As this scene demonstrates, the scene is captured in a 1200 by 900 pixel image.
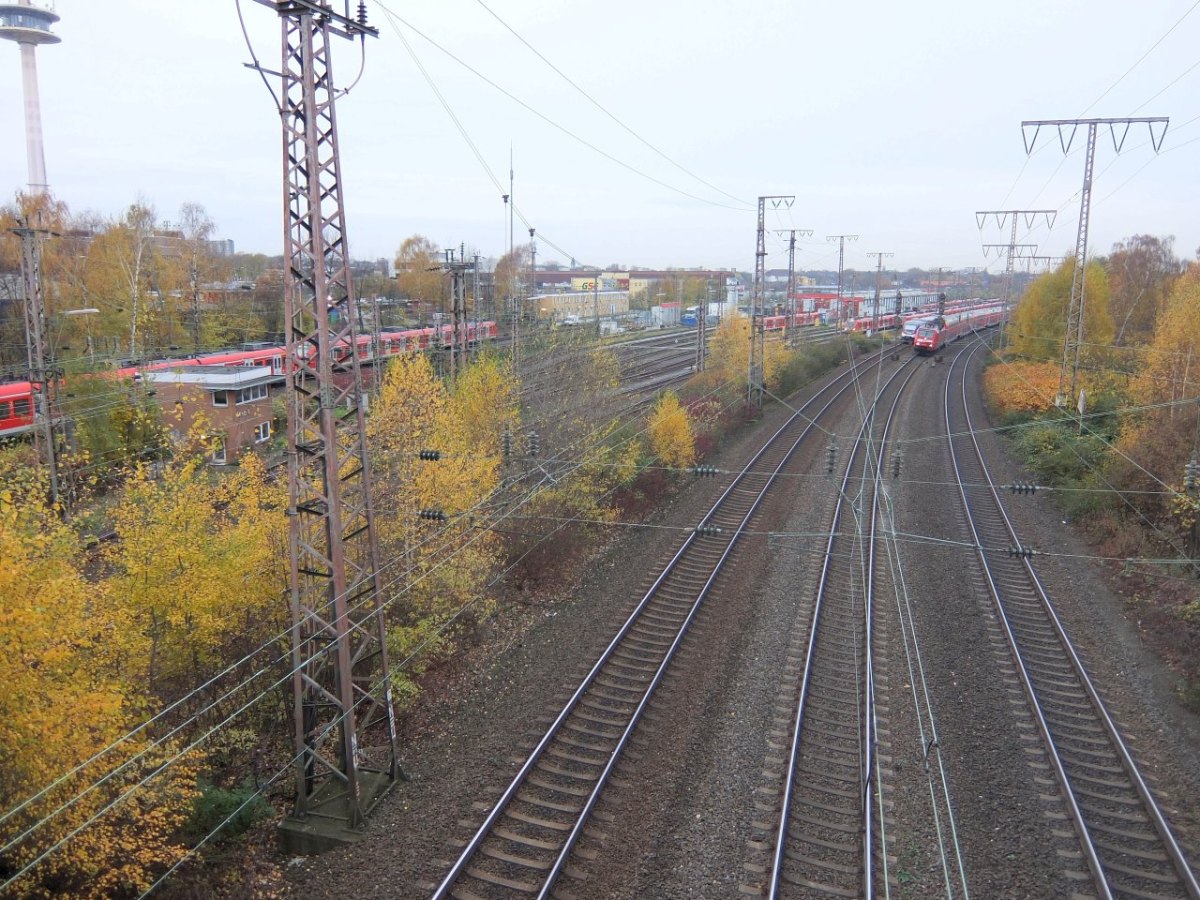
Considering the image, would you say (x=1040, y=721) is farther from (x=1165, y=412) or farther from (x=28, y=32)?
(x=28, y=32)

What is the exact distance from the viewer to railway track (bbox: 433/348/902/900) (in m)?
8.49

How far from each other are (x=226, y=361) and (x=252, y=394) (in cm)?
462

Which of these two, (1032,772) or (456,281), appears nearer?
(1032,772)

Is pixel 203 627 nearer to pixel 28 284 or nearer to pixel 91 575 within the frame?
pixel 91 575

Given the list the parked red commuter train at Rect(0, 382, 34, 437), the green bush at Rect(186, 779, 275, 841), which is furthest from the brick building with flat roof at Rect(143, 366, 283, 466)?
the green bush at Rect(186, 779, 275, 841)

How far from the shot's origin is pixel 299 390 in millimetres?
8477

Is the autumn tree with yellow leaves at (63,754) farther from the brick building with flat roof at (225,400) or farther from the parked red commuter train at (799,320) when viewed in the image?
the parked red commuter train at (799,320)

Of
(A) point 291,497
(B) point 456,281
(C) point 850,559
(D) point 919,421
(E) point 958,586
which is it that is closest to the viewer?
(A) point 291,497

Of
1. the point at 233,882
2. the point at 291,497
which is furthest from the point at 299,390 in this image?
the point at 233,882

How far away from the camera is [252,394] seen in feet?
96.1

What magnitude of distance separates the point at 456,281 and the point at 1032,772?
1878cm

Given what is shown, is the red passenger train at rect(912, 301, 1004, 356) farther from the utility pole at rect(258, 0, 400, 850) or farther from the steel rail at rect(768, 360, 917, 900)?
Result: the utility pole at rect(258, 0, 400, 850)

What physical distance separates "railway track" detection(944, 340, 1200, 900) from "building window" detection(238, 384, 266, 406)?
76.9ft

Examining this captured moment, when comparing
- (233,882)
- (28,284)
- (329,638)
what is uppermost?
(28,284)
